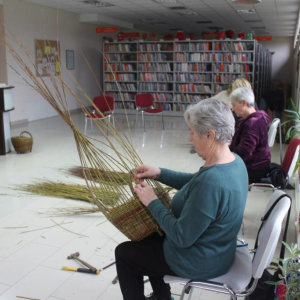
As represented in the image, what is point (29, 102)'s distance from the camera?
10008 mm

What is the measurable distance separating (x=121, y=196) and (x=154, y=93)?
9.91 metres

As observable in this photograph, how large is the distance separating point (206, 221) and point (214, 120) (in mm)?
420

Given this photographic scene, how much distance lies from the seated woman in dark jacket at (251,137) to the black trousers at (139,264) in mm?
1643

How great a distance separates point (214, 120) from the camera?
1673 millimetres

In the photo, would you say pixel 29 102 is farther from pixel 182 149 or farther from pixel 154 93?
pixel 182 149

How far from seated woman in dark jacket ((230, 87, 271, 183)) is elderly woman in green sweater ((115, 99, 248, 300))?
5.14 feet

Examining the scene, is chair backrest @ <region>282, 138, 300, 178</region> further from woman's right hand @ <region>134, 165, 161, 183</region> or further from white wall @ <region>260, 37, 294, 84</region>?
white wall @ <region>260, 37, 294, 84</region>

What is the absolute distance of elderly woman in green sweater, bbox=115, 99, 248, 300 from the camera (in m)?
1.56

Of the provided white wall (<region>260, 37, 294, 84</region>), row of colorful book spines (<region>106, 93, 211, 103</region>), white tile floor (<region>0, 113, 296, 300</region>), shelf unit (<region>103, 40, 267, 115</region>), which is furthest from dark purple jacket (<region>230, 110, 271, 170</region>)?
white wall (<region>260, 37, 294, 84</region>)

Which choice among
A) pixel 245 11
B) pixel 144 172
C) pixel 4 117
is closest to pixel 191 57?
pixel 245 11

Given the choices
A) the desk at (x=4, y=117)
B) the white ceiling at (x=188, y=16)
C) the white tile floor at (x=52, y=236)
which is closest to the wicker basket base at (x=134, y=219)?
the white tile floor at (x=52, y=236)

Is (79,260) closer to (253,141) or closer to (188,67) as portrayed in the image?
(253,141)

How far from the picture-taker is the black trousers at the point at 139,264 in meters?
1.78

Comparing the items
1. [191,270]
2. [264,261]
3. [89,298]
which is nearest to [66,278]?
[89,298]
